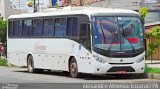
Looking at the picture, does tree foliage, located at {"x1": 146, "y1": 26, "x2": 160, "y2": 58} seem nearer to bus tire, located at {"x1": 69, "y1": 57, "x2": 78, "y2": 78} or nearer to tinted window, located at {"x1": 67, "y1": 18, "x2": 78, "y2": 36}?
bus tire, located at {"x1": 69, "y1": 57, "x2": 78, "y2": 78}

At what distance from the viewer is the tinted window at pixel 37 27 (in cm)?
2862

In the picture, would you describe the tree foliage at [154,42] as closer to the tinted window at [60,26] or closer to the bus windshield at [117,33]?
the bus windshield at [117,33]

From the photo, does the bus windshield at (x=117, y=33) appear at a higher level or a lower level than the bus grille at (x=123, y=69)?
higher

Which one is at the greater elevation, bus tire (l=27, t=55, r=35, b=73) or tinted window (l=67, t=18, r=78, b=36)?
tinted window (l=67, t=18, r=78, b=36)

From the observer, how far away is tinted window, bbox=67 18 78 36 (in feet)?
82.0

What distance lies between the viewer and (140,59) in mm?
23969

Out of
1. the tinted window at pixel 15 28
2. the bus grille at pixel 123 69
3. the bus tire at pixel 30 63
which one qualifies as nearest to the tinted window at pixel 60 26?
the bus grille at pixel 123 69

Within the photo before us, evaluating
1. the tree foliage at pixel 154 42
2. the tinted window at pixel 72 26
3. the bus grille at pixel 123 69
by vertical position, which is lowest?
the bus grille at pixel 123 69

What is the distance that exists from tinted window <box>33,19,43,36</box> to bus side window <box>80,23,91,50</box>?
4.67 m

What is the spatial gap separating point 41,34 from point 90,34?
5.49 m

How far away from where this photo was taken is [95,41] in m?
23.5

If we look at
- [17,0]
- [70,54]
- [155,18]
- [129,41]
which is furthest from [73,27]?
[17,0]

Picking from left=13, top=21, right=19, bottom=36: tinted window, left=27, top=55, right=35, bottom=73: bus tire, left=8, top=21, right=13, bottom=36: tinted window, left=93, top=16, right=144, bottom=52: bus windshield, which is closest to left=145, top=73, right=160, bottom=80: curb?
left=93, top=16, right=144, bottom=52: bus windshield

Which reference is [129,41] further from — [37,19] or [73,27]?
[37,19]
